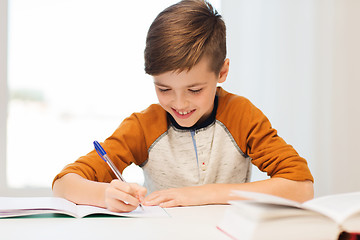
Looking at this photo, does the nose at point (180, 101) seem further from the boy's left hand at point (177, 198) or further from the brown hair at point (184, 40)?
the boy's left hand at point (177, 198)

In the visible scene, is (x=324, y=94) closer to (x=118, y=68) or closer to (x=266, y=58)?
(x=266, y=58)

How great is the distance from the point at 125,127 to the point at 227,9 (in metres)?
1.81

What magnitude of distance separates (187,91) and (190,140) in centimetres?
23

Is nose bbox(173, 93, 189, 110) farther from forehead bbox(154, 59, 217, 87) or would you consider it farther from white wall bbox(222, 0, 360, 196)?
white wall bbox(222, 0, 360, 196)

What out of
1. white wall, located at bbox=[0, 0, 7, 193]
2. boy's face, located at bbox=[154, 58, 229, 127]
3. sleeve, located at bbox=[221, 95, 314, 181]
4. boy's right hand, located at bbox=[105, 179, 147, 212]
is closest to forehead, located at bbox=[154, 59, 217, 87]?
boy's face, located at bbox=[154, 58, 229, 127]

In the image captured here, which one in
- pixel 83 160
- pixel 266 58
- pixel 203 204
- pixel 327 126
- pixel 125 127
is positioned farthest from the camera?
pixel 266 58

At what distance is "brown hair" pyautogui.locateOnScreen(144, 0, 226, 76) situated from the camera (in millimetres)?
1092

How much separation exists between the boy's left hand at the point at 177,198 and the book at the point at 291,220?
38cm

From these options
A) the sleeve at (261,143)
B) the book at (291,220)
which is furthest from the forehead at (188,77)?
the book at (291,220)

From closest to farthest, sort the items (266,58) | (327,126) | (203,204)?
(203,204)
(327,126)
(266,58)

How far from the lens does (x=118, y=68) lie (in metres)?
2.77

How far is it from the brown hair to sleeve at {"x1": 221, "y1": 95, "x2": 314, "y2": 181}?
15cm

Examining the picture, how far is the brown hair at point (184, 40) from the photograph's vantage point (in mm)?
1092

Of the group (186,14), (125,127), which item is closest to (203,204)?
(125,127)
